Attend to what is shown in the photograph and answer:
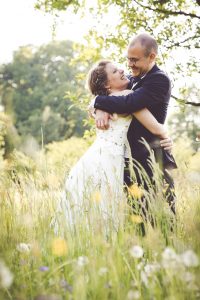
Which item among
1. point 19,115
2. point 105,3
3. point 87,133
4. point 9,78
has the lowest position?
point 19,115

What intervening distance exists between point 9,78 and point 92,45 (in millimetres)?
34517

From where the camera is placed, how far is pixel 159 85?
406 centimetres

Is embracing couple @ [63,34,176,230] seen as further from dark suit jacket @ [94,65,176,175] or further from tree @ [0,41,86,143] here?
tree @ [0,41,86,143]

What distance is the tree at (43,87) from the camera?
35812 mm

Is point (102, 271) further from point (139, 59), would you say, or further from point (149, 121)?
point (139, 59)

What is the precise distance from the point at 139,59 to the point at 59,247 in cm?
199

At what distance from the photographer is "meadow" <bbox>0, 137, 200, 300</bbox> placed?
2.25m

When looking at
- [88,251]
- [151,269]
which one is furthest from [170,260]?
[88,251]

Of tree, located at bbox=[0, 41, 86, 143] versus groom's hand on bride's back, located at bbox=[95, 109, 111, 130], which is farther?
tree, located at bbox=[0, 41, 86, 143]

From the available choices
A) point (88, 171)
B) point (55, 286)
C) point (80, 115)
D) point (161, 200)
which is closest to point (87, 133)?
point (88, 171)

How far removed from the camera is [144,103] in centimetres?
397

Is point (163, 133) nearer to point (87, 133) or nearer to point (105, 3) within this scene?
point (87, 133)

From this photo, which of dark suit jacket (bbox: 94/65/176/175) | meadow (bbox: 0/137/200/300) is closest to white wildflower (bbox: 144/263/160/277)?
meadow (bbox: 0/137/200/300)

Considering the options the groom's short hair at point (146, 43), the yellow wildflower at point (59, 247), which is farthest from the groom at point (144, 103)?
the yellow wildflower at point (59, 247)
